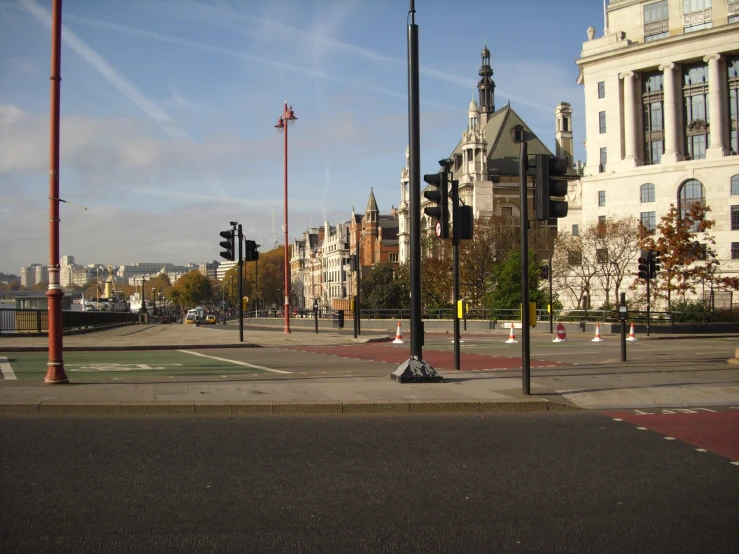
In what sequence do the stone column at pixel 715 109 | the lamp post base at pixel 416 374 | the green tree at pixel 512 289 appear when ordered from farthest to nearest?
the stone column at pixel 715 109 → the green tree at pixel 512 289 → the lamp post base at pixel 416 374

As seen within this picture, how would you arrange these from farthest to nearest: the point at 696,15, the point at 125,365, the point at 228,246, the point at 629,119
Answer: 1. the point at 629,119
2. the point at 696,15
3. the point at 228,246
4. the point at 125,365

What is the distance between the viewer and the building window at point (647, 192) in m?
68.7

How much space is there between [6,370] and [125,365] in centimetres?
265

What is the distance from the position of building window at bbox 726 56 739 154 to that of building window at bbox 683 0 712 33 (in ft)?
13.6

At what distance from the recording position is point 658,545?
211 inches

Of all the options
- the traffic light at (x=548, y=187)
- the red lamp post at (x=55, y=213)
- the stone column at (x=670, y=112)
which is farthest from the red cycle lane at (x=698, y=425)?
the stone column at (x=670, y=112)

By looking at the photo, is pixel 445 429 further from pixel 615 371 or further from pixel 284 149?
pixel 284 149

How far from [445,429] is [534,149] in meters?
113

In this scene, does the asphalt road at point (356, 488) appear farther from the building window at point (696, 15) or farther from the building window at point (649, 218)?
the building window at point (696, 15)

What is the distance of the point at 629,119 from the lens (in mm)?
70625

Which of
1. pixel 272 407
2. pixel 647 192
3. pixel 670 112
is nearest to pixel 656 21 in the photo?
pixel 670 112

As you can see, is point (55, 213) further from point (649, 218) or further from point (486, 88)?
point (486, 88)

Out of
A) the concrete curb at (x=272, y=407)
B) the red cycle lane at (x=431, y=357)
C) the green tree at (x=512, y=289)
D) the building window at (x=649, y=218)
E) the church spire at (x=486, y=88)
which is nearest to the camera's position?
the concrete curb at (x=272, y=407)

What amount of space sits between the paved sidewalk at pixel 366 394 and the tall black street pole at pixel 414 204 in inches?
14.0
